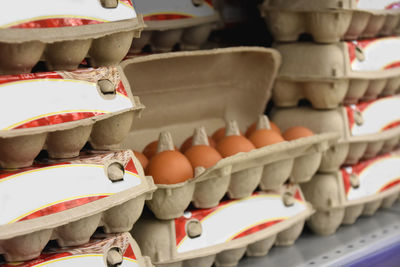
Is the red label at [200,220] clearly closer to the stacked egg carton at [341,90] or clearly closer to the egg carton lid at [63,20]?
the stacked egg carton at [341,90]

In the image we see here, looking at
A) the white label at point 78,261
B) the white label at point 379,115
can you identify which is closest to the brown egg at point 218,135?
the white label at point 379,115

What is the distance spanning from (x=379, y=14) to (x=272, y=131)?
0.56m

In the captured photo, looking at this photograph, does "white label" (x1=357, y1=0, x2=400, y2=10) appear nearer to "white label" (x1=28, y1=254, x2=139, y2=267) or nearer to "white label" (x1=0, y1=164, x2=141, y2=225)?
"white label" (x1=0, y1=164, x2=141, y2=225)

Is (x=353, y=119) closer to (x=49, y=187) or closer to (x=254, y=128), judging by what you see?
(x=254, y=128)

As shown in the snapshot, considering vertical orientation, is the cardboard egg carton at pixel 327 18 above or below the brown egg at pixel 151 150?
above

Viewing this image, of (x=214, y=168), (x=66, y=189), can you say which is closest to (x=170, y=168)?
(x=214, y=168)

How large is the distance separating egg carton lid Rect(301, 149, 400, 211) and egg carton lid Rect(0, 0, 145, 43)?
0.87 metres

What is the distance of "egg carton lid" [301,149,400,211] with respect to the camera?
6.14 ft

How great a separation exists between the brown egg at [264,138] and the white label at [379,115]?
33 cm

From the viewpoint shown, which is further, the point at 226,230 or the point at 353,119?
the point at 353,119

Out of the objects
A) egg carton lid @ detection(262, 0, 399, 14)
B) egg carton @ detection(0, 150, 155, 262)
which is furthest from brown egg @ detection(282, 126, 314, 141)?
egg carton @ detection(0, 150, 155, 262)

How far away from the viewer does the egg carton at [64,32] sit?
3.58ft

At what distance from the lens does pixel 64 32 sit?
1.15 m

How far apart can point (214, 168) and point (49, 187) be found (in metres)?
0.41
